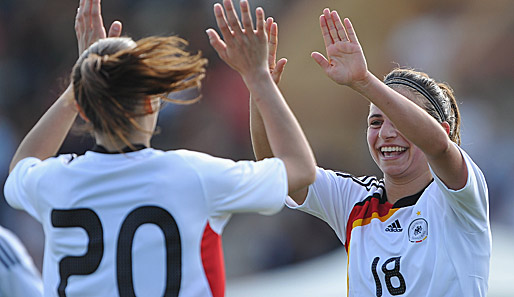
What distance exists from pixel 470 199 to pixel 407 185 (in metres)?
0.41

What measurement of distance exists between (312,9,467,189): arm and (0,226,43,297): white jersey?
1464 mm

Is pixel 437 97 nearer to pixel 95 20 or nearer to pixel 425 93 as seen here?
pixel 425 93

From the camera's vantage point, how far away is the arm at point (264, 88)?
2475mm

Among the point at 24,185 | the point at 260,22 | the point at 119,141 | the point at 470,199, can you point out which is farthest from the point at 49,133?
the point at 470,199

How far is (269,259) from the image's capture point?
9.31 metres

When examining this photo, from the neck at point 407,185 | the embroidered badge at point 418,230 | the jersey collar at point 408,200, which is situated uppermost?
the neck at point 407,185

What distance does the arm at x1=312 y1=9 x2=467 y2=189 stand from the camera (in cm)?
281

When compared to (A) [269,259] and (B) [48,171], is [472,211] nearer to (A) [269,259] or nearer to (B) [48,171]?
(B) [48,171]

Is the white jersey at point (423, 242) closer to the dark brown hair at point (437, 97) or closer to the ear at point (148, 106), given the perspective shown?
the dark brown hair at point (437, 97)

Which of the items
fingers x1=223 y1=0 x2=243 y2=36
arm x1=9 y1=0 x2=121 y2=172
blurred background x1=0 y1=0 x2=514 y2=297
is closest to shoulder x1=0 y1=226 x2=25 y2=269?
arm x1=9 y1=0 x2=121 y2=172

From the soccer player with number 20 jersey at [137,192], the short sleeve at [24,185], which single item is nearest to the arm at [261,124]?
the soccer player with number 20 jersey at [137,192]

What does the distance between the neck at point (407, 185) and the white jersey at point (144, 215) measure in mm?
1034

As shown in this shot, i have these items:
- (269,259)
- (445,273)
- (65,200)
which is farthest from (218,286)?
(269,259)

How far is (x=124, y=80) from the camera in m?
2.35
